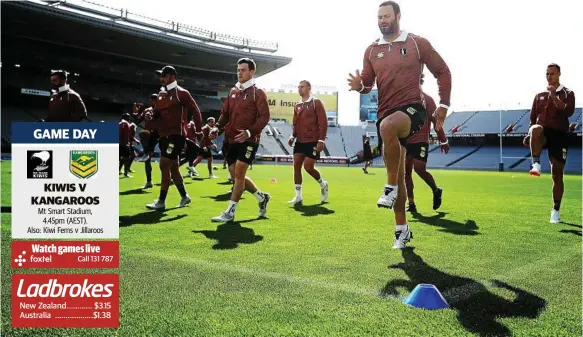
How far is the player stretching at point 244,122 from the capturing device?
20.6ft

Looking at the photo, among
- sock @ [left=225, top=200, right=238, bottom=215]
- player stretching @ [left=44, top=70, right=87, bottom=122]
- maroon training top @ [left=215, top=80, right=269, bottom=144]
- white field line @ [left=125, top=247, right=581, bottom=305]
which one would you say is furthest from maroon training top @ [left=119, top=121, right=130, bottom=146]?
white field line @ [left=125, top=247, right=581, bottom=305]

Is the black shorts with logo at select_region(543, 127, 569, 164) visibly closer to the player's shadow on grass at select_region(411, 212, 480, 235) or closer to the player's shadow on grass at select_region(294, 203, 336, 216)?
the player's shadow on grass at select_region(411, 212, 480, 235)

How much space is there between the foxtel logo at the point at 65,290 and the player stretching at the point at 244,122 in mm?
3485

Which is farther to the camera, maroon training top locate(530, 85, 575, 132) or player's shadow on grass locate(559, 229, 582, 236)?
maroon training top locate(530, 85, 575, 132)

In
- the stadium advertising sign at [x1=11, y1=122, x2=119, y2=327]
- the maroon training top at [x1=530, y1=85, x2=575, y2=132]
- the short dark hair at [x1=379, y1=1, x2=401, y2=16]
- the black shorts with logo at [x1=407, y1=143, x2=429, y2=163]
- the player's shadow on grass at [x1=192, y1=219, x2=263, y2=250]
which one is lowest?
the player's shadow on grass at [x1=192, y1=219, x2=263, y2=250]

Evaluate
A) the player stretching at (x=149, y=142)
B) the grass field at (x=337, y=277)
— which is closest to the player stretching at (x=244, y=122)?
the grass field at (x=337, y=277)

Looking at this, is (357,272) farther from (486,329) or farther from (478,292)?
(486,329)

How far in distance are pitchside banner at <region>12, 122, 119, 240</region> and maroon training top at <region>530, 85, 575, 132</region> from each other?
545cm

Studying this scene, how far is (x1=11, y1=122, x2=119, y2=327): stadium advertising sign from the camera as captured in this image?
2.94 m

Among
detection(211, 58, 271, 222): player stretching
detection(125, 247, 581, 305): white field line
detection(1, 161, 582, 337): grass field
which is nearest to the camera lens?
detection(1, 161, 582, 337): grass field

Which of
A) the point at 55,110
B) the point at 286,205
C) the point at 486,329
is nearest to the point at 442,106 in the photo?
the point at 486,329

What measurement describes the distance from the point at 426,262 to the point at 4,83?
43563 millimetres

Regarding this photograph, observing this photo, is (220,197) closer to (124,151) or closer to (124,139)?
(124,139)

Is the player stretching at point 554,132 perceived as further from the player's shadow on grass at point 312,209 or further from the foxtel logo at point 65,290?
the foxtel logo at point 65,290
